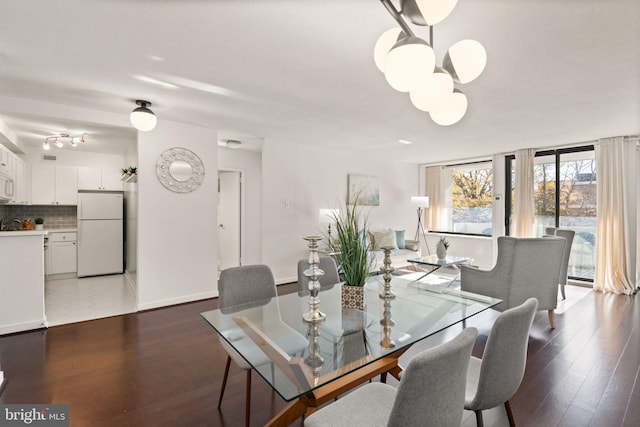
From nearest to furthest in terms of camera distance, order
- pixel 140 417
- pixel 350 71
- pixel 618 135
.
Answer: pixel 140 417 → pixel 350 71 → pixel 618 135

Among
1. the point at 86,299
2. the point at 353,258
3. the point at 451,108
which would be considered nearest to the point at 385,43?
the point at 451,108

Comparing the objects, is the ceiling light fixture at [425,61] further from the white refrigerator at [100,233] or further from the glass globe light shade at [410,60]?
the white refrigerator at [100,233]

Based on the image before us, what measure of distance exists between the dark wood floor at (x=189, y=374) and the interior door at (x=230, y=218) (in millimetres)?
2533

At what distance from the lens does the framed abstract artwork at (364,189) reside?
5965mm

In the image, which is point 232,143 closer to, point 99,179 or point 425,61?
point 99,179

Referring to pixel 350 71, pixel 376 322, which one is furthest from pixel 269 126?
pixel 376 322

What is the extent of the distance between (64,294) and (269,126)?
3750 mm

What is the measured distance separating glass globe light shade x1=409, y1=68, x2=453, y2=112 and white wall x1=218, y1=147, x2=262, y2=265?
458 centimetres

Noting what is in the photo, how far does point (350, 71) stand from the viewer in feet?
8.05

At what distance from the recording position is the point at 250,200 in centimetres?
588

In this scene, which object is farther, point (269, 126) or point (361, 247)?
point (269, 126)

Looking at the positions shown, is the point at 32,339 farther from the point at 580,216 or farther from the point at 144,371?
the point at 580,216

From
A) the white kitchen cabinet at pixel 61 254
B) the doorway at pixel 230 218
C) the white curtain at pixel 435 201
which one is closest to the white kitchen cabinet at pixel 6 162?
the white kitchen cabinet at pixel 61 254

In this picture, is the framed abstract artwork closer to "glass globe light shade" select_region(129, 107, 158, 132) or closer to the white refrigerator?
"glass globe light shade" select_region(129, 107, 158, 132)
